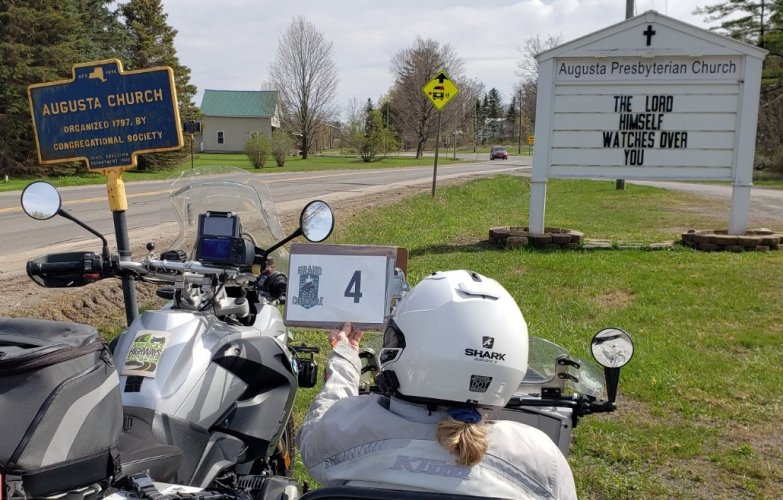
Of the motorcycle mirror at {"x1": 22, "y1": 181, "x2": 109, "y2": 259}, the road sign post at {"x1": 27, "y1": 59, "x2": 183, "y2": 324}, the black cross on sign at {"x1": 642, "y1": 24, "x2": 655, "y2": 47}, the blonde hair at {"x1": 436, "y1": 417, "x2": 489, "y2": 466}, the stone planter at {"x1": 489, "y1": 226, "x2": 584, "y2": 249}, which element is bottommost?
the stone planter at {"x1": 489, "y1": 226, "x2": 584, "y2": 249}

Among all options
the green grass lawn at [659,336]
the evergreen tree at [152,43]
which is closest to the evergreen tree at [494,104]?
the evergreen tree at [152,43]

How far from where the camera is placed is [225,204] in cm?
336

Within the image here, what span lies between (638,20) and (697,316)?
6051mm

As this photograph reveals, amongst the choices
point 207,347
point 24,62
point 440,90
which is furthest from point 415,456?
point 24,62

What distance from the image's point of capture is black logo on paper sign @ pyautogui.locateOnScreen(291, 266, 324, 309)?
2820 mm

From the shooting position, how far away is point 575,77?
38.6 feet

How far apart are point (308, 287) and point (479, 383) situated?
113 centimetres

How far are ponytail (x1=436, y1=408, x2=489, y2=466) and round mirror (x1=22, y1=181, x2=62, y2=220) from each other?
6.77ft

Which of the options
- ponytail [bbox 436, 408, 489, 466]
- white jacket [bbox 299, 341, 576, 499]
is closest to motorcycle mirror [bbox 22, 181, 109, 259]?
white jacket [bbox 299, 341, 576, 499]

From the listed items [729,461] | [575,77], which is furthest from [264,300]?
[575,77]

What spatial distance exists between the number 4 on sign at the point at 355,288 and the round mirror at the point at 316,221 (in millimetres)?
235

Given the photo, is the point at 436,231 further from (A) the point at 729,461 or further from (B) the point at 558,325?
(A) the point at 729,461

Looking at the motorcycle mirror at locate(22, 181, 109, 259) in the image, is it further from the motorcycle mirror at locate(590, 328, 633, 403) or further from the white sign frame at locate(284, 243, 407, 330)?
the motorcycle mirror at locate(590, 328, 633, 403)

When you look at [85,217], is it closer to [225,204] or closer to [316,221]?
[225,204]
